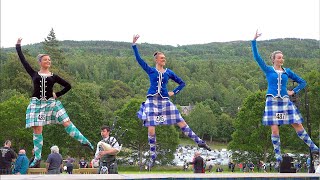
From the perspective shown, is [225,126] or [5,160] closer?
[5,160]

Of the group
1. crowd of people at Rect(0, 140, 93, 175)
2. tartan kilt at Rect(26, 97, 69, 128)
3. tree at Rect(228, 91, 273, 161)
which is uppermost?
tree at Rect(228, 91, 273, 161)

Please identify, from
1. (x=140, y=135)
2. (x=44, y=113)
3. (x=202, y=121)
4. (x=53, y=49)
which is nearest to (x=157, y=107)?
(x=44, y=113)

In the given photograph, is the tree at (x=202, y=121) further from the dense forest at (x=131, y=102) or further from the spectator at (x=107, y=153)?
the spectator at (x=107, y=153)

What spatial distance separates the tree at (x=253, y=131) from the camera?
66.1 meters

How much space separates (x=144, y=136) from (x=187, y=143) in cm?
9018

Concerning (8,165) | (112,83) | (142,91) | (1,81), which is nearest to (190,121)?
(142,91)

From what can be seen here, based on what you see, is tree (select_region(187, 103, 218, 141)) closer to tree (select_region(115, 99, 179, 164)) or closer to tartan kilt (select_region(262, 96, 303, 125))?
tree (select_region(115, 99, 179, 164))

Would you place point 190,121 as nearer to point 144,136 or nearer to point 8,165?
point 144,136

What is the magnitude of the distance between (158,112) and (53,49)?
101 meters

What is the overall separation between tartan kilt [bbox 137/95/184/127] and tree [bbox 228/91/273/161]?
48713 mm

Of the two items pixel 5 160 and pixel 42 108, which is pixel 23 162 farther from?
pixel 42 108

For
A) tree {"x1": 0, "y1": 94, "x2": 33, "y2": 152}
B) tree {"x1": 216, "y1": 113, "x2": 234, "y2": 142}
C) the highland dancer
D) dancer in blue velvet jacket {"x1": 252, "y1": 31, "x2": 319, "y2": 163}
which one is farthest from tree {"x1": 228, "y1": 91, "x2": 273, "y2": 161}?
tree {"x1": 216, "y1": 113, "x2": 234, "y2": 142}

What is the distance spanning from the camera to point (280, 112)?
54.6ft

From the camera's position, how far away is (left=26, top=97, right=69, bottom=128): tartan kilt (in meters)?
15.8
